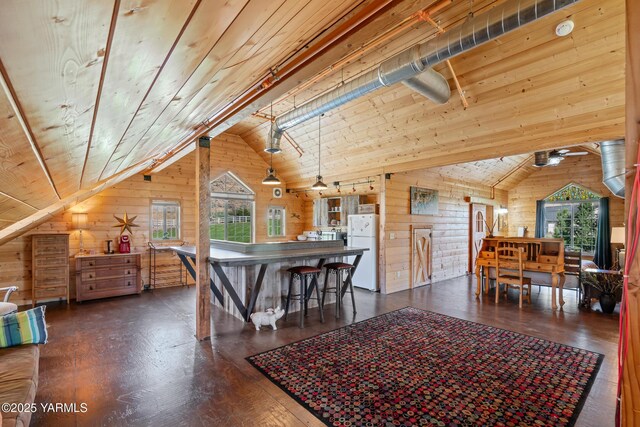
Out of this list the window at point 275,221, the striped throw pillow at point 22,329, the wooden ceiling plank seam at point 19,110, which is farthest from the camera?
the window at point 275,221

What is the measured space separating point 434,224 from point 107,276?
713 cm

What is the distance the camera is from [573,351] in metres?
3.51

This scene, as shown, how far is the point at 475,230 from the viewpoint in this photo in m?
9.06

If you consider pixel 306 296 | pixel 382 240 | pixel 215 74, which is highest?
pixel 215 74

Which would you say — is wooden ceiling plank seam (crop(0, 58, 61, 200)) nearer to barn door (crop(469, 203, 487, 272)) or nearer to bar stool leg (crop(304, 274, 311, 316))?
bar stool leg (crop(304, 274, 311, 316))

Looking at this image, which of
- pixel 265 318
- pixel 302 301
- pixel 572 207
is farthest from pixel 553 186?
pixel 265 318

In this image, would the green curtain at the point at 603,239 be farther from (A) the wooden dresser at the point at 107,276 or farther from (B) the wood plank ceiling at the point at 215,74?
(A) the wooden dresser at the point at 107,276

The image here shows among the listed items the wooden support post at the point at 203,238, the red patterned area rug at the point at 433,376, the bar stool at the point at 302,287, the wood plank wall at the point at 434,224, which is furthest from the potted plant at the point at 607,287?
the wooden support post at the point at 203,238

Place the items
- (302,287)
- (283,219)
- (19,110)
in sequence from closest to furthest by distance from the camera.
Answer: (19,110)
(302,287)
(283,219)

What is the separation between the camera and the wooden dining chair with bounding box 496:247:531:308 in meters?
5.61

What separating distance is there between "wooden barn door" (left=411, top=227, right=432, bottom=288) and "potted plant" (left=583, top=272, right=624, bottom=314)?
9.47ft

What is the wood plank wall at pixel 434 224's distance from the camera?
645 cm

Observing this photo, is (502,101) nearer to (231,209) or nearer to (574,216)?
(231,209)

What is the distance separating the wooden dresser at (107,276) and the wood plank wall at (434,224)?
4.98 metres
